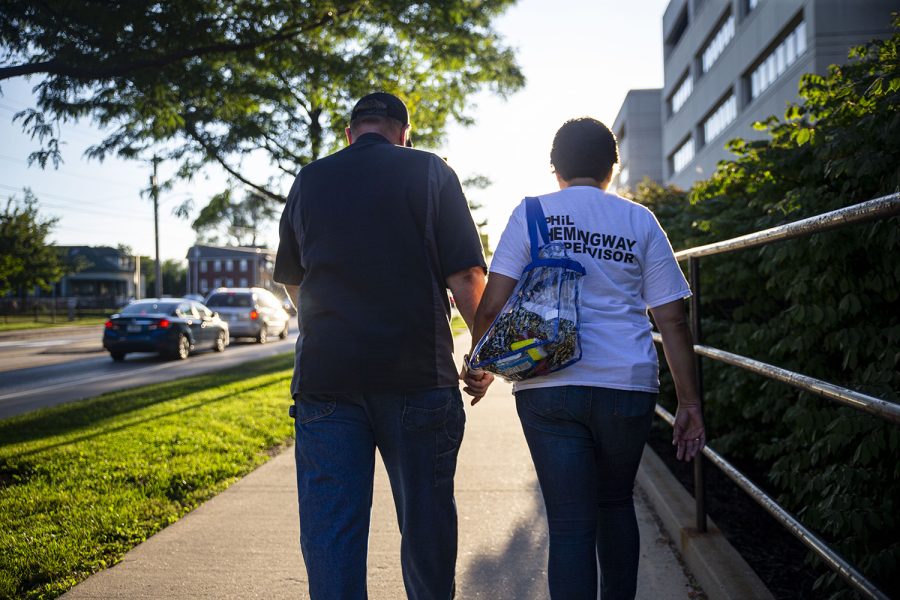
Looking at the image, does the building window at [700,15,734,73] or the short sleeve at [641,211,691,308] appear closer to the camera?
the short sleeve at [641,211,691,308]

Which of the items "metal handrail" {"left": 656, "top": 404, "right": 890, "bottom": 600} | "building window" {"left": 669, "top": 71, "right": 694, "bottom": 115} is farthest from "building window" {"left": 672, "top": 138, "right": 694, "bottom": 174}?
"metal handrail" {"left": 656, "top": 404, "right": 890, "bottom": 600}

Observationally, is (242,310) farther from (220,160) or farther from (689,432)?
(689,432)

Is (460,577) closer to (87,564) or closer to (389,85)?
(87,564)

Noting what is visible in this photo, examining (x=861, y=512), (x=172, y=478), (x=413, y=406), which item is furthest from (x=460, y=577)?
(x=172, y=478)

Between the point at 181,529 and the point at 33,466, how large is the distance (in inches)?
87.0

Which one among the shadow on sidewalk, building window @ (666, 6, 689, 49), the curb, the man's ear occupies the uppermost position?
building window @ (666, 6, 689, 49)

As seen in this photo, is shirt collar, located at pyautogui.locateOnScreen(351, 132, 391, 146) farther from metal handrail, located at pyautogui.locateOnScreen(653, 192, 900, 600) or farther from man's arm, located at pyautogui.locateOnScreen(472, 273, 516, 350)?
metal handrail, located at pyautogui.locateOnScreen(653, 192, 900, 600)

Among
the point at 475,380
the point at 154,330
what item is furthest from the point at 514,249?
the point at 154,330

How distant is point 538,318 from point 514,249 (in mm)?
252

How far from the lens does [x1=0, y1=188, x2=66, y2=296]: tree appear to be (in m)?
37.1

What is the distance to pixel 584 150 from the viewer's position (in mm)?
2404

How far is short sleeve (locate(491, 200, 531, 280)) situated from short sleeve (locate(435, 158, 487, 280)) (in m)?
0.06

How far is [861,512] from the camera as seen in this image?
2709mm

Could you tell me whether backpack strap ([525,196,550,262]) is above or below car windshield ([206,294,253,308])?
above
